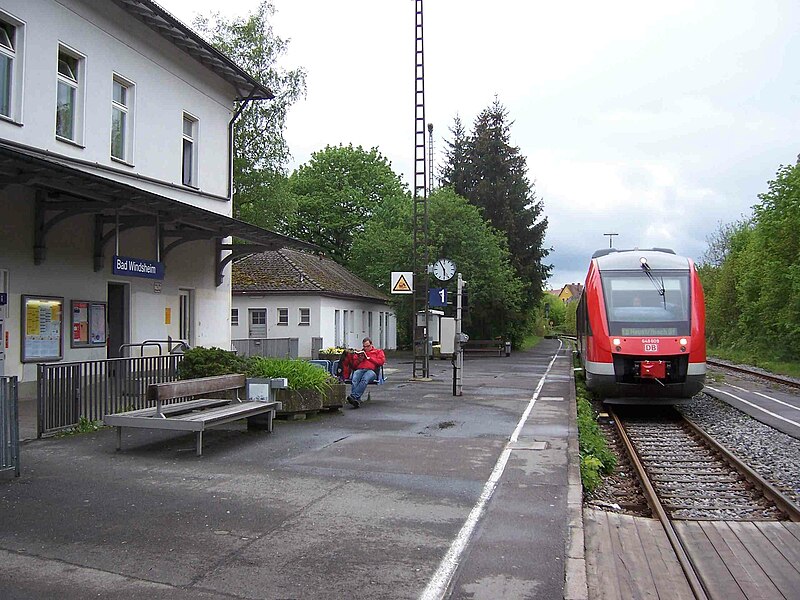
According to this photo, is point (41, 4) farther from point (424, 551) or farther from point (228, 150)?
point (424, 551)

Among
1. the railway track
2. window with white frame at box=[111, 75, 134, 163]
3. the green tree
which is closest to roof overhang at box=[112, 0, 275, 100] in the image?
window with white frame at box=[111, 75, 134, 163]

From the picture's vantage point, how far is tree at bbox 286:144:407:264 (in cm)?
5562

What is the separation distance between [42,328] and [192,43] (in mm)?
7909

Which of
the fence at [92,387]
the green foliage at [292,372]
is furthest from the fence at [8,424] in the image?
the green foliage at [292,372]

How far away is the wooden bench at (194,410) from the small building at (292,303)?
73.0ft

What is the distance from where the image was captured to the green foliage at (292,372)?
39.6 ft

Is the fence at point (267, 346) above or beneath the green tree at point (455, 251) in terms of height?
beneath

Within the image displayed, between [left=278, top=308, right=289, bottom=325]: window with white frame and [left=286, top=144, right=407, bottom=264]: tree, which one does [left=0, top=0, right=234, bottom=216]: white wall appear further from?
[left=286, top=144, right=407, bottom=264]: tree

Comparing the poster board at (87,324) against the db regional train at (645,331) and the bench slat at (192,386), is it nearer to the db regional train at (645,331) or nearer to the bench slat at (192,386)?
the bench slat at (192,386)

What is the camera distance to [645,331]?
554 inches

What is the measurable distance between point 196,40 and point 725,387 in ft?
57.2

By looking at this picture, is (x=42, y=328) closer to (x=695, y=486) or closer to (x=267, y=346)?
(x=695, y=486)

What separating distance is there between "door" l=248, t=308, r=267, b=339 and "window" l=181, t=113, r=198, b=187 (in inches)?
640

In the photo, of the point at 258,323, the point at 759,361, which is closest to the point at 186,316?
the point at 258,323
